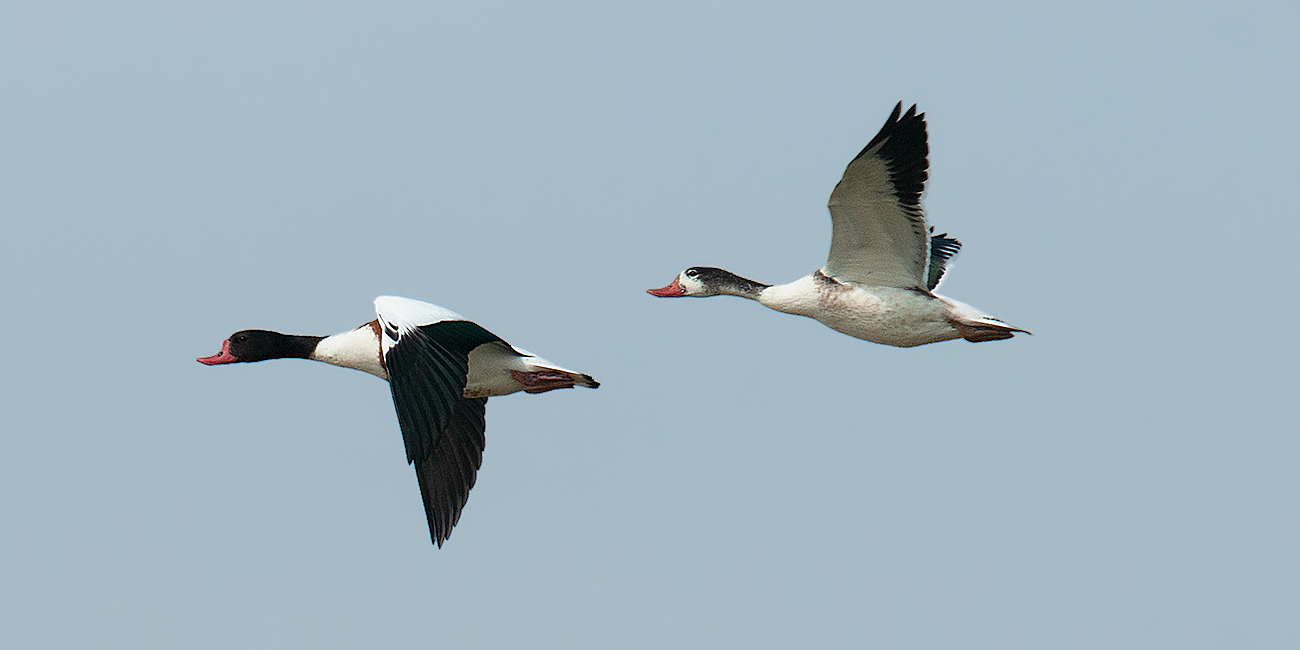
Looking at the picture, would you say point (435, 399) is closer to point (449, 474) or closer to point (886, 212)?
point (449, 474)

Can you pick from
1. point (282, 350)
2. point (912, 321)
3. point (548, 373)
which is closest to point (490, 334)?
point (548, 373)

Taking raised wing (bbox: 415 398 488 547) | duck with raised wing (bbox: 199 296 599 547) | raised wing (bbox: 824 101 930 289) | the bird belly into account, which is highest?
raised wing (bbox: 824 101 930 289)

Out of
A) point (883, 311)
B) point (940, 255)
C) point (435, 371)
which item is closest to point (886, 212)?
point (883, 311)

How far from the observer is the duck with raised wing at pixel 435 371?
10430 mm

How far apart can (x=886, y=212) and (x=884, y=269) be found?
588 millimetres

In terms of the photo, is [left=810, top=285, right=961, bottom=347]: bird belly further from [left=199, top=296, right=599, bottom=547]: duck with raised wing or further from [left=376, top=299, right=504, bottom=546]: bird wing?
[left=376, top=299, right=504, bottom=546]: bird wing

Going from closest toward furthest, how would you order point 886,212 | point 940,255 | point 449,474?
1. point 449,474
2. point 886,212
3. point 940,255

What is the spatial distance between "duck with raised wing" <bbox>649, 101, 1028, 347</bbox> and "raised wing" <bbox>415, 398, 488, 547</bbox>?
9.51 ft

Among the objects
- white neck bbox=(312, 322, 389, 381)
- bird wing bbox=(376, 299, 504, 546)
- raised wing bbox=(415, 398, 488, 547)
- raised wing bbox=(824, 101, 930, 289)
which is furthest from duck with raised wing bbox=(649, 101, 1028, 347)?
white neck bbox=(312, 322, 389, 381)

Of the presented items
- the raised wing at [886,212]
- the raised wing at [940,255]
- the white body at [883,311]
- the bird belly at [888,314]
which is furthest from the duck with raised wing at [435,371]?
the raised wing at [940,255]

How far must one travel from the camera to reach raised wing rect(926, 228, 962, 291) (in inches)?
571

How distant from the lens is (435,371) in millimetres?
10492

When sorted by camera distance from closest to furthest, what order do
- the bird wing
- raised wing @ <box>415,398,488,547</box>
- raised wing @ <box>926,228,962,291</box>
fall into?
the bird wing, raised wing @ <box>415,398,488,547</box>, raised wing @ <box>926,228,962,291</box>

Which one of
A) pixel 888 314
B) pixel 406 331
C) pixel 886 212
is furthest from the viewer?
pixel 888 314
